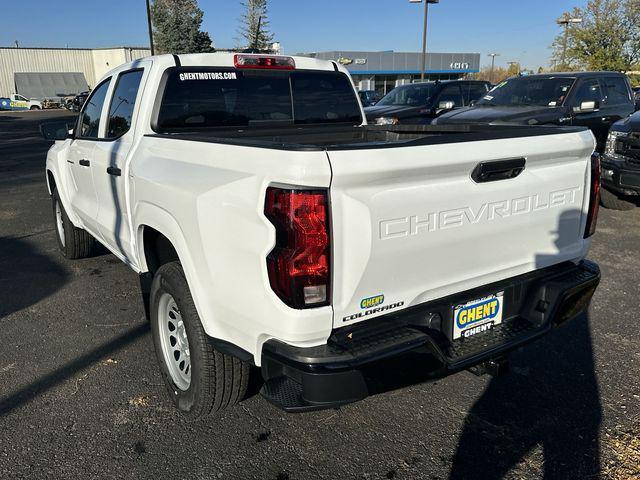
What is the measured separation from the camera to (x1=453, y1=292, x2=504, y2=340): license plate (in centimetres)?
247

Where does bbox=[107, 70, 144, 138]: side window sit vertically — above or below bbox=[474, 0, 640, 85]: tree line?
below

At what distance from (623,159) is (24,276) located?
7265 mm

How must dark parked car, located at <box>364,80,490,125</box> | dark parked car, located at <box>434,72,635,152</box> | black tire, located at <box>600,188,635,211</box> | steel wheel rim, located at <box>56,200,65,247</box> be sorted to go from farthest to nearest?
dark parked car, located at <box>364,80,490,125</box> → dark parked car, located at <box>434,72,635,152</box> → black tire, located at <box>600,188,635,211</box> → steel wheel rim, located at <box>56,200,65,247</box>

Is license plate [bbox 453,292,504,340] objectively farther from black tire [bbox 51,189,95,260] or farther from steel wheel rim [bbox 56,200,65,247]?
steel wheel rim [bbox 56,200,65,247]

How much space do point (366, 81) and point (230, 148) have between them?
5356 centimetres

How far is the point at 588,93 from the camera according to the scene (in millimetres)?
8992

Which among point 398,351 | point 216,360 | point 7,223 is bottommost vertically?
point 7,223

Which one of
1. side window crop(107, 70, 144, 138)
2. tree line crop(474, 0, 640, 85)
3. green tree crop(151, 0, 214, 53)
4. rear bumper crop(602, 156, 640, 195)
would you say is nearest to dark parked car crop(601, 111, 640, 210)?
rear bumper crop(602, 156, 640, 195)

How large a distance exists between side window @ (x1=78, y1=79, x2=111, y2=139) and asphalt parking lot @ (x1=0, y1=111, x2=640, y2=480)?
1548 mm

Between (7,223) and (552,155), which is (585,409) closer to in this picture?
(552,155)

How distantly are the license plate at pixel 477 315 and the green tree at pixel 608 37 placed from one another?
3515 centimetres

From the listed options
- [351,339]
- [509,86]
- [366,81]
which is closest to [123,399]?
[351,339]

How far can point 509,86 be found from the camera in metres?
9.67

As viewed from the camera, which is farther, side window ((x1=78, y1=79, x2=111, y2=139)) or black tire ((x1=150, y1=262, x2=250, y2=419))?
side window ((x1=78, y1=79, x2=111, y2=139))
